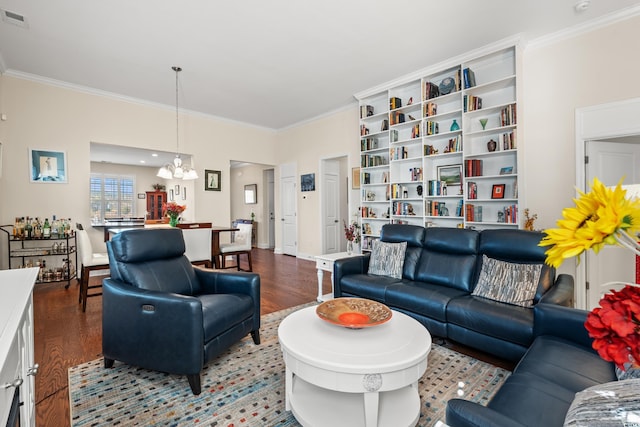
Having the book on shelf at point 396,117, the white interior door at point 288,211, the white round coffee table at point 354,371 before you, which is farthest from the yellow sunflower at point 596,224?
the white interior door at point 288,211

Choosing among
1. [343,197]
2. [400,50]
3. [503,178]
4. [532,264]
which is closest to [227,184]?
[343,197]

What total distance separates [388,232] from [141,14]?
11.1 ft

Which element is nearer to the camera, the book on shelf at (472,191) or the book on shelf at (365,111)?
the book on shelf at (472,191)

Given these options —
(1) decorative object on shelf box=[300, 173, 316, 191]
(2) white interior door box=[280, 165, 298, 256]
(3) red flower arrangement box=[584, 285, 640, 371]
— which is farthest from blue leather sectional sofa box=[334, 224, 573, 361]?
(2) white interior door box=[280, 165, 298, 256]

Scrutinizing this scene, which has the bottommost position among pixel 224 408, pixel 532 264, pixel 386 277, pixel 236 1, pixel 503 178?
pixel 224 408

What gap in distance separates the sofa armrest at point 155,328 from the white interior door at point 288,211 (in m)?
5.12

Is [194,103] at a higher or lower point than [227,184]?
higher

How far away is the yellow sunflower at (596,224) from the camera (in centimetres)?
50

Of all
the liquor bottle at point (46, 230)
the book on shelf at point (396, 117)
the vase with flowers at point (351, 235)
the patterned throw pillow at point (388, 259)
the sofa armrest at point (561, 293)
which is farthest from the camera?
the book on shelf at point (396, 117)

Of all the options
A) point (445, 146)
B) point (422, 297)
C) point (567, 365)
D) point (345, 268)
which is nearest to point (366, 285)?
point (345, 268)

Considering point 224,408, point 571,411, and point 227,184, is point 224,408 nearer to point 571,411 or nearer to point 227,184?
point 571,411

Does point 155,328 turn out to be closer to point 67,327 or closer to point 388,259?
point 67,327

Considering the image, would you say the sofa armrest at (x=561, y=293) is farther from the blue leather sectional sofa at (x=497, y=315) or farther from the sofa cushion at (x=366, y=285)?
the sofa cushion at (x=366, y=285)

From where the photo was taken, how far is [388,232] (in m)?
3.60
